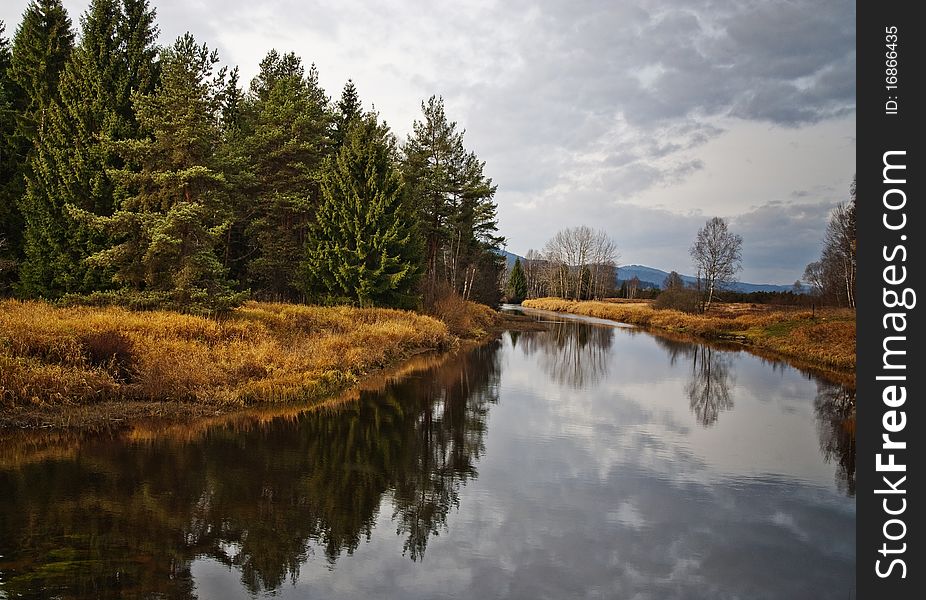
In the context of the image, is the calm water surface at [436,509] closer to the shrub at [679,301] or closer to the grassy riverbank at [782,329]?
the grassy riverbank at [782,329]

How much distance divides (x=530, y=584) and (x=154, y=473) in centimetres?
591

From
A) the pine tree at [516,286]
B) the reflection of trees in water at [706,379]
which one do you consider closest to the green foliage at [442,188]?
the reflection of trees in water at [706,379]

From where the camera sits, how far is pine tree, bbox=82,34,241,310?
53.8 ft

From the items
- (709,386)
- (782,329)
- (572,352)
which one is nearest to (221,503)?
(709,386)

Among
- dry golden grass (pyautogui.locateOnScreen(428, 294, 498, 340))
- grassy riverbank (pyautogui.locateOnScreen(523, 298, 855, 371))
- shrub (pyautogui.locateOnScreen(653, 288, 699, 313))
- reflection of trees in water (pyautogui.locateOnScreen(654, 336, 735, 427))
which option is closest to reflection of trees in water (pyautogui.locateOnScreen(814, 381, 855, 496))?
reflection of trees in water (pyautogui.locateOnScreen(654, 336, 735, 427))

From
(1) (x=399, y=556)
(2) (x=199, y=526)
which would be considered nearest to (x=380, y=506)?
(1) (x=399, y=556)

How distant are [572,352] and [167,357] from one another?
69.4 feet

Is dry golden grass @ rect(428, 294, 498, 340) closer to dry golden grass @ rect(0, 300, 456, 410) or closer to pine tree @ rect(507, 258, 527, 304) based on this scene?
dry golden grass @ rect(0, 300, 456, 410)

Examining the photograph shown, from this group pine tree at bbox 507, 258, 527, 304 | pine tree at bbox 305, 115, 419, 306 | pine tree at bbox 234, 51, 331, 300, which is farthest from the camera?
pine tree at bbox 507, 258, 527, 304

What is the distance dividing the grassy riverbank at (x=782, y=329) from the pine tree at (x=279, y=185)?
1113 inches

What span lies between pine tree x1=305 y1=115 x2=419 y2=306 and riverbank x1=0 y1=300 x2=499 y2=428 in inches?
301

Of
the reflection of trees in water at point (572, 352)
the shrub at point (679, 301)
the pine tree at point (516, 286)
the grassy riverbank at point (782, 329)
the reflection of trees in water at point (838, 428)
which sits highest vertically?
the pine tree at point (516, 286)

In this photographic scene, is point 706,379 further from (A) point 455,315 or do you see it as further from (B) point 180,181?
(B) point 180,181

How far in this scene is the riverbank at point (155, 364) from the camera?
32.6 ft
